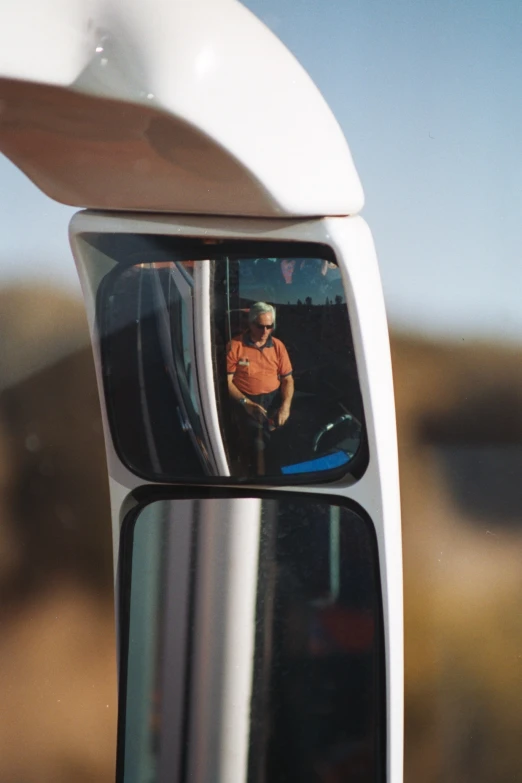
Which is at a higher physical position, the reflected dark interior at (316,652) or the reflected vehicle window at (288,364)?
the reflected vehicle window at (288,364)

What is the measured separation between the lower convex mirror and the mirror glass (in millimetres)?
63

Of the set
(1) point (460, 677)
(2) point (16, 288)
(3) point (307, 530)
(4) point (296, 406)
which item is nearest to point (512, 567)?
(1) point (460, 677)

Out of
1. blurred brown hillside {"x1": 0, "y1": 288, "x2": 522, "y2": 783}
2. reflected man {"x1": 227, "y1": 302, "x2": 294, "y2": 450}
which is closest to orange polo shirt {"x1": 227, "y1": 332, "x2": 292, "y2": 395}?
reflected man {"x1": 227, "y1": 302, "x2": 294, "y2": 450}

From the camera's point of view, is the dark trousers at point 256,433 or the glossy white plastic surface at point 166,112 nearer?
the glossy white plastic surface at point 166,112

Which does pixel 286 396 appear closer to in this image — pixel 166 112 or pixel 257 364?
pixel 257 364

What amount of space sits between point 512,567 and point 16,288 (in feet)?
2.94

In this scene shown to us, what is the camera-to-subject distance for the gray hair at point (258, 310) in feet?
2.37

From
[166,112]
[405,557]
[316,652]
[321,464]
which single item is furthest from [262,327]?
[405,557]

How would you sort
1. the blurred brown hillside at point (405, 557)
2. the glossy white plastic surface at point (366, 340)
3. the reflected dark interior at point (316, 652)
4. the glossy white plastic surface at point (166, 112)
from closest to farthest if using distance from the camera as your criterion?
1. the glossy white plastic surface at point (166, 112)
2. the glossy white plastic surface at point (366, 340)
3. the reflected dark interior at point (316, 652)
4. the blurred brown hillside at point (405, 557)

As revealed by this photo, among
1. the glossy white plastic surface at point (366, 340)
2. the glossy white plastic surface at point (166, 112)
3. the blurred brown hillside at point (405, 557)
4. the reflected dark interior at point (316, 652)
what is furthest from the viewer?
the blurred brown hillside at point (405, 557)

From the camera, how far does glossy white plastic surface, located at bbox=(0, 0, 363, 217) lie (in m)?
0.50

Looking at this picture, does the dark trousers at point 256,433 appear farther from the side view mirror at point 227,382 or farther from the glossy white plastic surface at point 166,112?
the glossy white plastic surface at point 166,112

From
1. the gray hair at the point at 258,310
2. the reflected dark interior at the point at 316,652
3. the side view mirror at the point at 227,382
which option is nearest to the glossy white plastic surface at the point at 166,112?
the side view mirror at the point at 227,382

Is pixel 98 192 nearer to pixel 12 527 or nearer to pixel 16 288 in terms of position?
pixel 16 288
